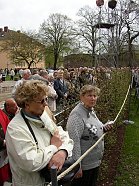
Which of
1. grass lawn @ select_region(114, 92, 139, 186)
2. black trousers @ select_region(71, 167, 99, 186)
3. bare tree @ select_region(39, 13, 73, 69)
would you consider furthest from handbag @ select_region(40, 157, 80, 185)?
bare tree @ select_region(39, 13, 73, 69)

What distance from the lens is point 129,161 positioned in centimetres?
775

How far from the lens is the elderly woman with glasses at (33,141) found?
8.36 feet

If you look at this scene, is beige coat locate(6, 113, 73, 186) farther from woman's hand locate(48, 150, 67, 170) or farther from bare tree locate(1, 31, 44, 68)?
bare tree locate(1, 31, 44, 68)

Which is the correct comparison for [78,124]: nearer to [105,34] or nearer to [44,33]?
[105,34]

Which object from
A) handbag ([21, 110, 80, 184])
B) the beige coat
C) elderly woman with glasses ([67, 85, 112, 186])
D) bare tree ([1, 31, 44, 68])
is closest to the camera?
the beige coat

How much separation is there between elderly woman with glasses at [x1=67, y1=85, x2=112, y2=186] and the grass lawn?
209 centimetres

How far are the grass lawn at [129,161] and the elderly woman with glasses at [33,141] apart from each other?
381 cm

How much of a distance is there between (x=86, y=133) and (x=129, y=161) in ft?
12.6

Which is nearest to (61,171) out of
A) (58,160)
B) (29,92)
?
(58,160)

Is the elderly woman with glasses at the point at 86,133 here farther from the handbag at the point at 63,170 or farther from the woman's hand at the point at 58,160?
the woman's hand at the point at 58,160

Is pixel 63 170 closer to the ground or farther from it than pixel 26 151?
closer to the ground

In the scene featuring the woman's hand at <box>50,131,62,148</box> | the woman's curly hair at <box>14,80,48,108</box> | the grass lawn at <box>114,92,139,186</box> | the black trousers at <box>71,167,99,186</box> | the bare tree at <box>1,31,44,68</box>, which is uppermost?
the bare tree at <box>1,31,44,68</box>

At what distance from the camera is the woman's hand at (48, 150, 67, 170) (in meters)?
2.62

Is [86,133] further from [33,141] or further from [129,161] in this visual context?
[129,161]
